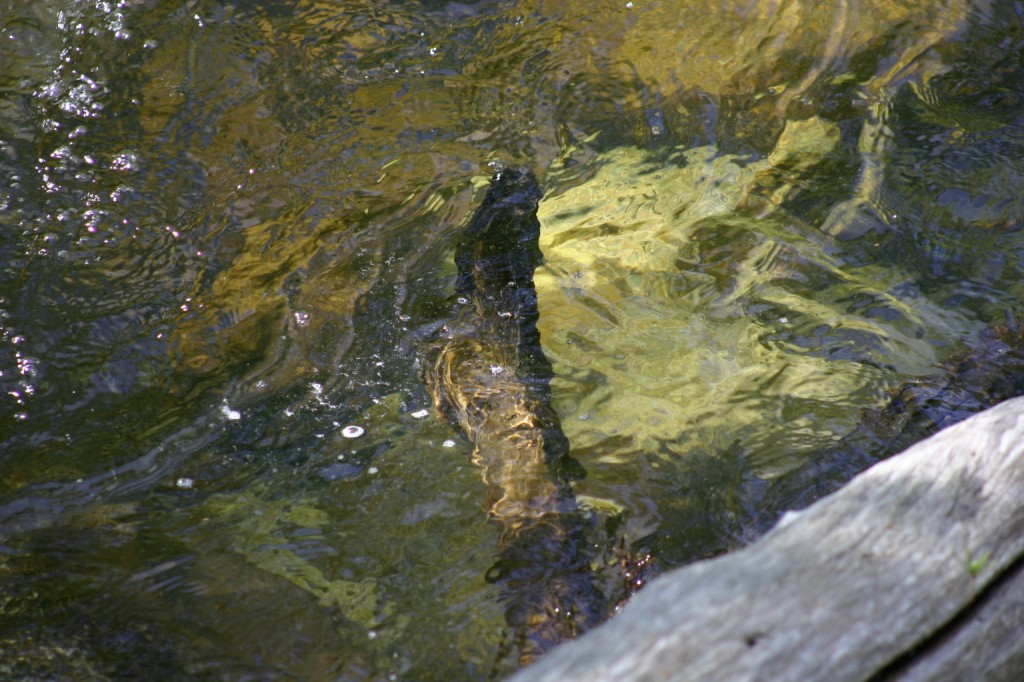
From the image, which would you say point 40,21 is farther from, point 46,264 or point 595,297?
point 595,297

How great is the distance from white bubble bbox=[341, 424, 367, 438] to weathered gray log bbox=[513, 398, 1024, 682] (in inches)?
72.9

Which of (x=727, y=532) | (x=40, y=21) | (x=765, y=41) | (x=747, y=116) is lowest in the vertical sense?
(x=727, y=532)

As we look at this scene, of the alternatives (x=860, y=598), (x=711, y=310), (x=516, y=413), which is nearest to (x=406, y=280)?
(x=516, y=413)

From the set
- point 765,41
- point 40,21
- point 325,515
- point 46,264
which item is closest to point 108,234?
point 46,264

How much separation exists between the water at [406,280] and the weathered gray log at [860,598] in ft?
3.22

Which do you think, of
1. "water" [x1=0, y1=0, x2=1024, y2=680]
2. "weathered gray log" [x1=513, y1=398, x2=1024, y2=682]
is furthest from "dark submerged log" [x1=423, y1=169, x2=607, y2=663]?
"weathered gray log" [x1=513, y1=398, x2=1024, y2=682]

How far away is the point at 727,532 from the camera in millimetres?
2832

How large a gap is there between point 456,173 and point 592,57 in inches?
50.2

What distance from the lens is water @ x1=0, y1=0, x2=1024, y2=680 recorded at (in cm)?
278

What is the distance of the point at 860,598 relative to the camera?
1626 mm

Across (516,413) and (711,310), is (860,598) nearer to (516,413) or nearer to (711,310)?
(516,413)

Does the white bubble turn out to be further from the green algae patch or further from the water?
the green algae patch

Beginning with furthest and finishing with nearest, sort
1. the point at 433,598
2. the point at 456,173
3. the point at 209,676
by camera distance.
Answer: the point at 456,173 < the point at 433,598 < the point at 209,676

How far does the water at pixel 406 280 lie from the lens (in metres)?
2.78
